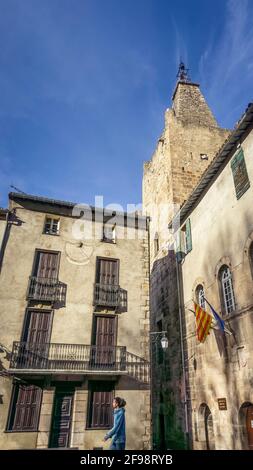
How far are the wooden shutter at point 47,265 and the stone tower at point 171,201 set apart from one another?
24.1 feet

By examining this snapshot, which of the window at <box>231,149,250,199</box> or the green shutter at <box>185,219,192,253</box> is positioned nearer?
the window at <box>231,149,250,199</box>

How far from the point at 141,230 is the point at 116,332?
19.3ft

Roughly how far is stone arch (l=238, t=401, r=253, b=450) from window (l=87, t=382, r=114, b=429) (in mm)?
5116

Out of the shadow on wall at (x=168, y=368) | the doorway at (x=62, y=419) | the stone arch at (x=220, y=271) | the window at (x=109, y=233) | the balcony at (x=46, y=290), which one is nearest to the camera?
the doorway at (x=62, y=419)

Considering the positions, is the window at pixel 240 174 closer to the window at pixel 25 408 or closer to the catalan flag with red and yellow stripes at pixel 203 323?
the catalan flag with red and yellow stripes at pixel 203 323

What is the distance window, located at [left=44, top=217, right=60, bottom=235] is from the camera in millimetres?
15516

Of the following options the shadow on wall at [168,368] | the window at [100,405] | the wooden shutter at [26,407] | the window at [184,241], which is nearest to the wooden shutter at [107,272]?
the window at [184,241]

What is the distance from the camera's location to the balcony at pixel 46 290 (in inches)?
532

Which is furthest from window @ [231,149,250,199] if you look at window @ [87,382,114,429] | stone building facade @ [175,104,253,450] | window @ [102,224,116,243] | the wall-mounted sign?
window @ [87,382,114,429]

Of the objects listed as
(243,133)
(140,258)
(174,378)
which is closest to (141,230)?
(140,258)

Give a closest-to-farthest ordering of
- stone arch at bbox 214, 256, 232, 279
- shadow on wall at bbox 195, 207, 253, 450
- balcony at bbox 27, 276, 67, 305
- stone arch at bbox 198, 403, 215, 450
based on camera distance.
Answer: shadow on wall at bbox 195, 207, 253, 450
stone arch at bbox 214, 256, 232, 279
stone arch at bbox 198, 403, 215, 450
balcony at bbox 27, 276, 67, 305

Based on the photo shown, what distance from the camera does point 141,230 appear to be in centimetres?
1709

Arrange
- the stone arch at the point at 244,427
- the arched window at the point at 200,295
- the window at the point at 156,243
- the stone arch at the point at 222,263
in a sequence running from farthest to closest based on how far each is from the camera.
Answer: the window at the point at 156,243, the arched window at the point at 200,295, the stone arch at the point at 222,263, the stone arch at the point at 244,427

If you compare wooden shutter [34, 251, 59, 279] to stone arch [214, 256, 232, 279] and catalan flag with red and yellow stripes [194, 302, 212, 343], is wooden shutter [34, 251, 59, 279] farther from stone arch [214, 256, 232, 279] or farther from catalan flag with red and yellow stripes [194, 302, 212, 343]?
stone arch [214, 256, 232, 279]
